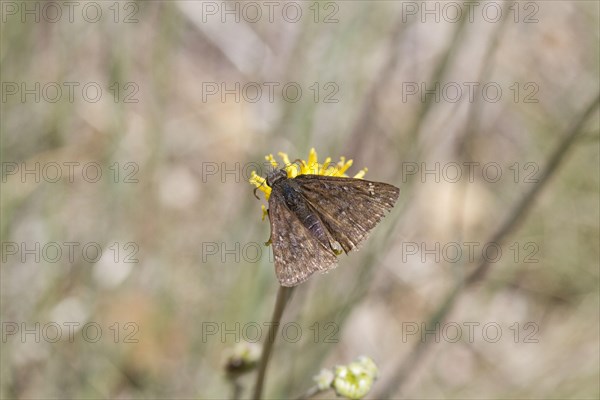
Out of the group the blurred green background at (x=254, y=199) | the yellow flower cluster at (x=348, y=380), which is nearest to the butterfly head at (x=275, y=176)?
the yellow flower cluster at (x=348, y=380)

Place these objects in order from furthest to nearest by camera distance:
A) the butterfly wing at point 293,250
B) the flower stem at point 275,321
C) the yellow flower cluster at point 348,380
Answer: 1. the yellow flower cluster at point 348,380
2. the flower stem at point 275,321
3. the butterfly wing at point 293,250

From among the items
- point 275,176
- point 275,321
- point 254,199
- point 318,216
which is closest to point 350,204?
point 318,216

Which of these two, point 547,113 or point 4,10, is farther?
point 547,113

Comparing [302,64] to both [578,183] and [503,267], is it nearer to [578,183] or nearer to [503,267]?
[503,267]

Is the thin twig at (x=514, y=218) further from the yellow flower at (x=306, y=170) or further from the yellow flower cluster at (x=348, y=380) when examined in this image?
the yellow flower at (x=306, y=170)

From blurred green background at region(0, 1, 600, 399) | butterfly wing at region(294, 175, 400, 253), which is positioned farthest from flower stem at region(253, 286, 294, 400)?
blurred green background at region(0, 1, 600, 399)

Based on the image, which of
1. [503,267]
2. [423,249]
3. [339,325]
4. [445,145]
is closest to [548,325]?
[503,267]
